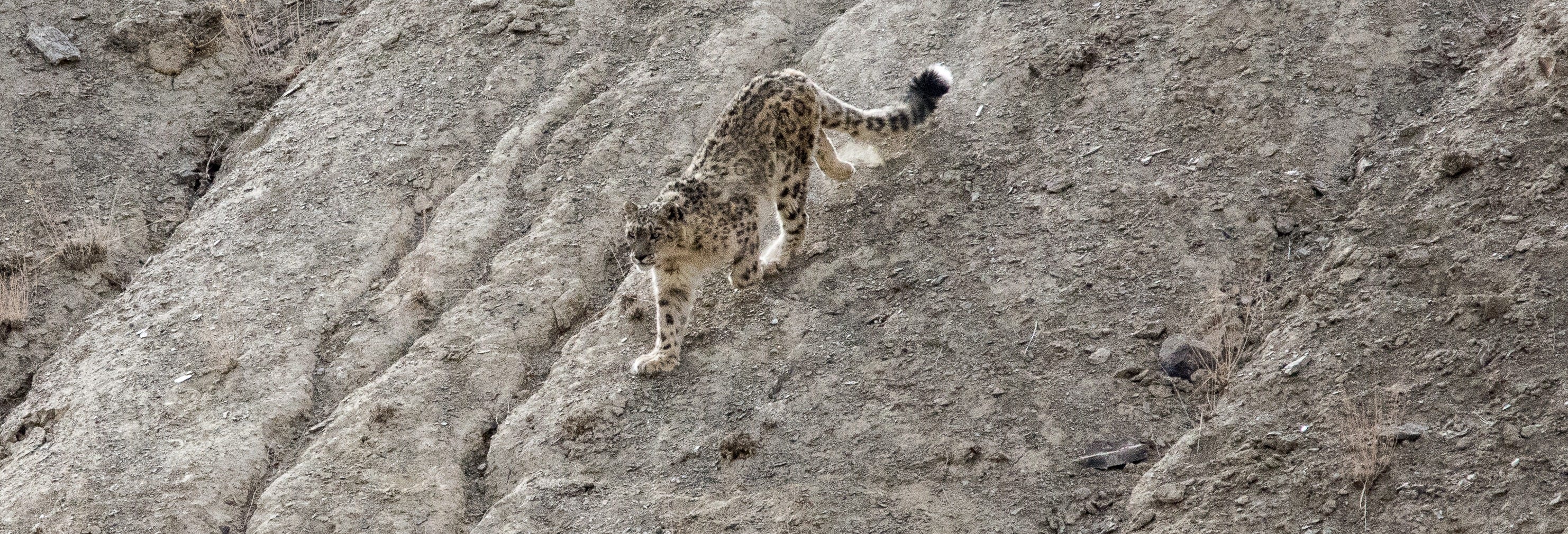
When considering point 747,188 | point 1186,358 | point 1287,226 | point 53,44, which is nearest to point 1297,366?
point 1186,358

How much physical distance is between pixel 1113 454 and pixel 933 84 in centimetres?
377

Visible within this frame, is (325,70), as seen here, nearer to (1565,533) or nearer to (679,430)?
(679,430)

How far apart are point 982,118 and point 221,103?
28.2 ft

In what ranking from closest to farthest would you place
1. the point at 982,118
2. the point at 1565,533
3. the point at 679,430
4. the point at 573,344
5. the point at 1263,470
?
the point at 1565,533 → the point at 1263,470 → the point at 679,430 → the point at 573,344 → the point at 982,118

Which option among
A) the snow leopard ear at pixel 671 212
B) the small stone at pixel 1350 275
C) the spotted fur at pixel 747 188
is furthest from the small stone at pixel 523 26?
the small stone at pixel 1350 275

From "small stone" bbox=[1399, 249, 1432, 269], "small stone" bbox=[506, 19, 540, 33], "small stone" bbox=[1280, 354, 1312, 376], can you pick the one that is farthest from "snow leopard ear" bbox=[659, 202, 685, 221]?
"small stone" bbox=[1399, 249, 1432, 269]

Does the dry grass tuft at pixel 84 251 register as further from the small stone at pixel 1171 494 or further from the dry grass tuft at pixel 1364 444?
the dry grass tuft at pixel 1364 444

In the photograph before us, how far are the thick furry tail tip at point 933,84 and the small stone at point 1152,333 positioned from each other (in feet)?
9.47

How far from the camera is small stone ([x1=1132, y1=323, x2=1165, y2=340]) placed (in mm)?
8539

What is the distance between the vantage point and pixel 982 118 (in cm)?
1084

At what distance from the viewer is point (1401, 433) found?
712 centimetres

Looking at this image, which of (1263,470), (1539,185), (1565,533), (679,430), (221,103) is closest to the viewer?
(1565,533)

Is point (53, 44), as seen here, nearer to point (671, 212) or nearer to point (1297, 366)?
point (671, 212)

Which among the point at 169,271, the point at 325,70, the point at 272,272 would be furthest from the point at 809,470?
the point at 325,70
